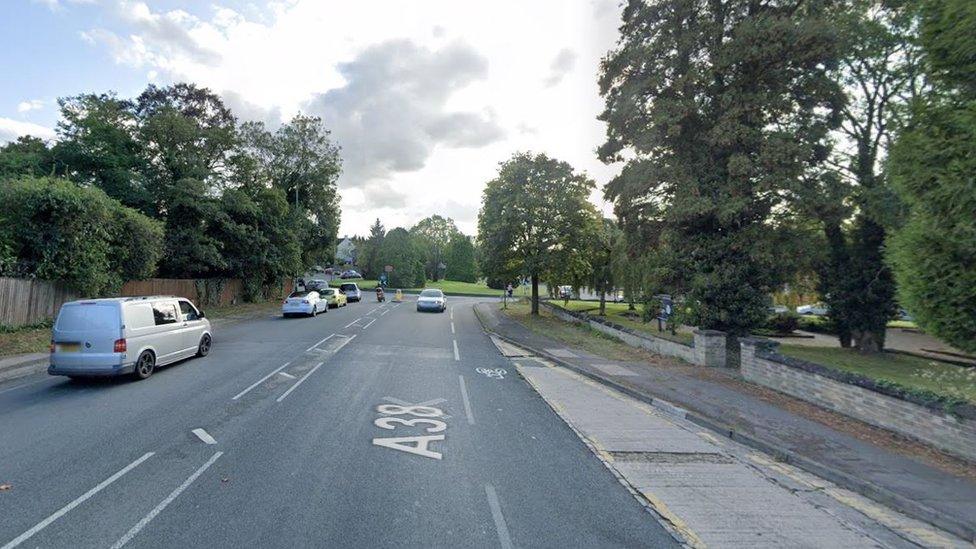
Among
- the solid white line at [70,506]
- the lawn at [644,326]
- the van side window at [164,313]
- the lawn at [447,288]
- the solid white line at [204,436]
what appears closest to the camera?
the solid white line at [70,506]

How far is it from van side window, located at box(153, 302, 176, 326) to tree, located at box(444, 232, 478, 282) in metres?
78.2

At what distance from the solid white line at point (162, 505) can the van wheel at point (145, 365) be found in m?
5.88

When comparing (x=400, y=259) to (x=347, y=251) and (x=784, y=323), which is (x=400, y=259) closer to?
(x=784, y=323)

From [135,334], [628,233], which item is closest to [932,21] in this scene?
[628,233]

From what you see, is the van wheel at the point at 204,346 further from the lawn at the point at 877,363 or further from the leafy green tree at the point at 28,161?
the lawn at the point at 877,363

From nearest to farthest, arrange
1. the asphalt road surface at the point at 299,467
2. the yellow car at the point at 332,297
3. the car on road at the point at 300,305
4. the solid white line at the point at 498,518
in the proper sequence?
the solid white line at the point at 498,518 → the asphalt road surface at the point at 299,467 → the car on road at the point at 300,305 → the yellow car at the point at 332,297

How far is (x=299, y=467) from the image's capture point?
5730 millimetres

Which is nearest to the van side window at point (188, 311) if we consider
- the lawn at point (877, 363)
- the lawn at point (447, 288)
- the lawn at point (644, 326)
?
the lawn at point (644, 326)

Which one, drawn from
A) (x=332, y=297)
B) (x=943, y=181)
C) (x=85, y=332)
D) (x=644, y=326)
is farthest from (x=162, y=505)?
(x=332, y=297)

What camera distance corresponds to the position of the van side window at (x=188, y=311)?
1270 cm

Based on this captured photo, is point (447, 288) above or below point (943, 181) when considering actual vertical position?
below

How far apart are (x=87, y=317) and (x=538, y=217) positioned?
65.6 feet

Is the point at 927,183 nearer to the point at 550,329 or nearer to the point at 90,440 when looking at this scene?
the point at 90,440

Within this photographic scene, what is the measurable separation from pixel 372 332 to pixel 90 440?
43.5 feet
